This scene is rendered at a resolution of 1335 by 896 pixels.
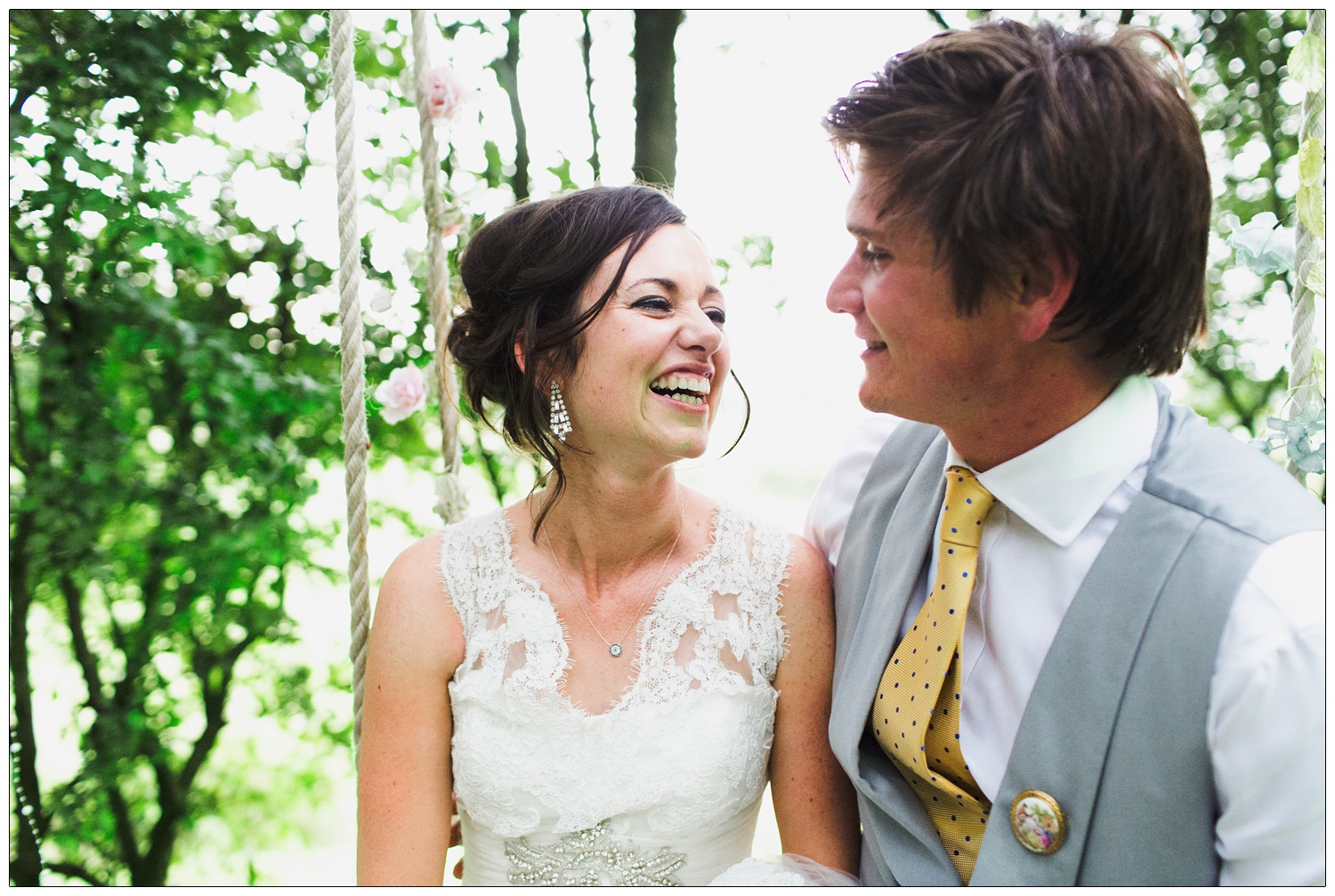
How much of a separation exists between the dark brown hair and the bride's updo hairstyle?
56 cm

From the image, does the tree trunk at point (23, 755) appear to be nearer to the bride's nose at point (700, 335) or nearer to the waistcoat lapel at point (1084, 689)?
the bride's nose at point (700, 335)

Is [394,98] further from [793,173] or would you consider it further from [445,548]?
[445,548]

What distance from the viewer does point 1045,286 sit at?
1516 mm

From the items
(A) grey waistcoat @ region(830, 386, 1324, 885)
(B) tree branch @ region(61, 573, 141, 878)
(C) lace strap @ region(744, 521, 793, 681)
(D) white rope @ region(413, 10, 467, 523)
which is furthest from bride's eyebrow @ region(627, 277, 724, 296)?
(B) tree branch @ region(61, 573, 141, 878)

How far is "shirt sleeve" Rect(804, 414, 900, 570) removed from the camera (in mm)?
1948

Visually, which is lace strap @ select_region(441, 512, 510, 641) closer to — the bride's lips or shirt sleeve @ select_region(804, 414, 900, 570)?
the bride's lips

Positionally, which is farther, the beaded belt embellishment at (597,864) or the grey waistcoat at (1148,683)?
the beaded belt embellishment at (597,864)

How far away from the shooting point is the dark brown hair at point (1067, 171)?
1448mm

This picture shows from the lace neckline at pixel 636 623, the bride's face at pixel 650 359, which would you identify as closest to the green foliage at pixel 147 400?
the lace neckline at pixel 636 623

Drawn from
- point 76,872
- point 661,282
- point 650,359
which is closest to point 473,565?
point 650,359

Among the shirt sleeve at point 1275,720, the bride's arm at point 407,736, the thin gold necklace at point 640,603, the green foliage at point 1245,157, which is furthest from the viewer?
the green foliage at point 1245,157

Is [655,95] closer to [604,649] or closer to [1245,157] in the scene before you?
[604,649]

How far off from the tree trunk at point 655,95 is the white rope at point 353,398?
1065mm

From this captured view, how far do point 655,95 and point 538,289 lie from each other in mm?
1132
